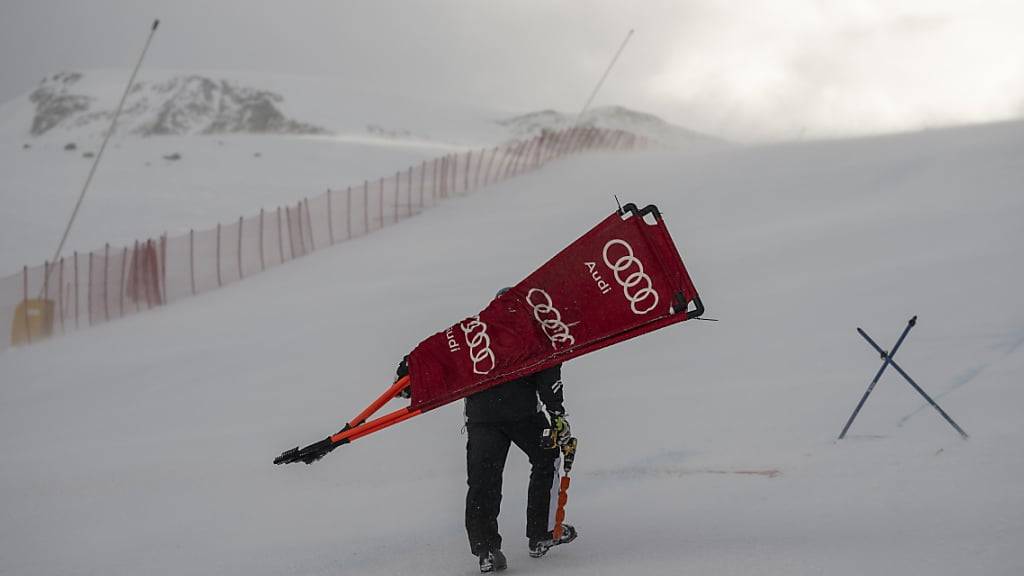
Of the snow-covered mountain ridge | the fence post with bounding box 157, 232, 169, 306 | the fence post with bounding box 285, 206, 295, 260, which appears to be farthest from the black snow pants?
the snow-covered mountain ridge

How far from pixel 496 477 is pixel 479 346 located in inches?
27.5

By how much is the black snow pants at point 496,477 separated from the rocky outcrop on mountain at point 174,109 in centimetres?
6625

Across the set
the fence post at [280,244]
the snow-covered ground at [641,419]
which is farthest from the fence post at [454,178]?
the snow-covered ground at [641,419]

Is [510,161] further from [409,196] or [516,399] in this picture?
[516,399]

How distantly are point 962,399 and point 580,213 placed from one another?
41.7 feet

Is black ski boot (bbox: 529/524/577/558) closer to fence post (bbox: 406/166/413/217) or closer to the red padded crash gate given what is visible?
the red padded crash gate

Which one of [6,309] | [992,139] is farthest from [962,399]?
[6,309]

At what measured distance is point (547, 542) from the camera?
568 centimetres

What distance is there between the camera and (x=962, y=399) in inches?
277

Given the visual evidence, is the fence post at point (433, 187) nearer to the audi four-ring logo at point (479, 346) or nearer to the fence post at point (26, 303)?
the fence post at point (26, 303)

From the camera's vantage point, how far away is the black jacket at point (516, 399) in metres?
5.56

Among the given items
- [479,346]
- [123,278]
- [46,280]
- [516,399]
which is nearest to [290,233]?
[123,278]

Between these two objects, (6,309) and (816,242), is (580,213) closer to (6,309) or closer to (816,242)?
(816,242)

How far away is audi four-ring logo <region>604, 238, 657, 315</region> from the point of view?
538cm
